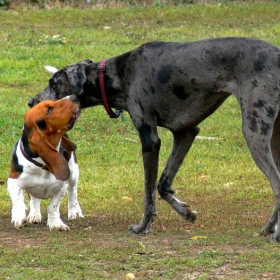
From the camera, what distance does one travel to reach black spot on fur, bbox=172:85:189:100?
7.41 m

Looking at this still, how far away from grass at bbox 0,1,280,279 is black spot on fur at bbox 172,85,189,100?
3.79ft

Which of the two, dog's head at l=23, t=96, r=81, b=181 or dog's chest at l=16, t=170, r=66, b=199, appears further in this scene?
dog's chest at l=16, t=170, r=66, b=199

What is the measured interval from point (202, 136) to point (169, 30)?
8172mm

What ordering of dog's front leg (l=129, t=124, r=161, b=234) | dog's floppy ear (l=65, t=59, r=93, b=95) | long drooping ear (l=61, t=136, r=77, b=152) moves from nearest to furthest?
dog's front leg (l=129, t=124, r=161, b=234)
dog's floppy ear (l=65, t=59, r=93, b=95)
long drooping ear (l=61, t=136, r=77, b=152)

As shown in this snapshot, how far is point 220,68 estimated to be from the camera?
7133mm

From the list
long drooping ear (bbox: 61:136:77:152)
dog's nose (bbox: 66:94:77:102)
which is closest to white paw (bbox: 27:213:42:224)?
long drooping ear (bbox: 61:136:77:152)

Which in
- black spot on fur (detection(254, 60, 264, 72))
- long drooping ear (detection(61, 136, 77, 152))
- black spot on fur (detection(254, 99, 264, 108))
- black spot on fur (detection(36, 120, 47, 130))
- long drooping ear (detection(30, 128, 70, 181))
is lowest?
long drooping ear (detection(61, 136, 77, 152))

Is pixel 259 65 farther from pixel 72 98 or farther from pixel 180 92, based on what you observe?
pixel 72 98

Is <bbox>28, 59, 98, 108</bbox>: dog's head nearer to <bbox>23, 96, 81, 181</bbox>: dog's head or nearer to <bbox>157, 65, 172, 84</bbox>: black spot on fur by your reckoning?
<bbox>23, 96, 81, 181</bbox>: dog's head

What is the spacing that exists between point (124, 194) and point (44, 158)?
2.22 m

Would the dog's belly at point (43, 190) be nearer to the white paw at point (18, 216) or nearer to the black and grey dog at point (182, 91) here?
the white paw at point (18, 216)

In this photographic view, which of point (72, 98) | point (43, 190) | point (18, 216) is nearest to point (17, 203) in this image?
point (18, 216)

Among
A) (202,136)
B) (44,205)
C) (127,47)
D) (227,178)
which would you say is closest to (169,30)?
(127,47)

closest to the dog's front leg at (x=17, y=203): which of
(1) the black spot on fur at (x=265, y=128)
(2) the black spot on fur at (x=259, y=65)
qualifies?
(1) the black spot on fur at (x=265, y=128)
